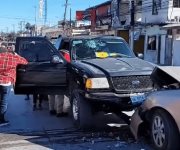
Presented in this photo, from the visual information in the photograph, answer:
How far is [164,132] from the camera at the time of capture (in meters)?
6.21

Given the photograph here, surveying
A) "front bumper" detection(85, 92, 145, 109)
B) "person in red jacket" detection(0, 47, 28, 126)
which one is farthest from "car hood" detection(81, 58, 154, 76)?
"person in red jacket" detection(0, 47, 28, 126)

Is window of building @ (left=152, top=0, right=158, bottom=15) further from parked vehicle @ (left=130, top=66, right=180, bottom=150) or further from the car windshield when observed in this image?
parked vehicle @ (left=130, top=66, right=180, bottom=150)

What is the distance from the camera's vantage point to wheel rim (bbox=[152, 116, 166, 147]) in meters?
6.30

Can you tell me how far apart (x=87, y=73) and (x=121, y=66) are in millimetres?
686

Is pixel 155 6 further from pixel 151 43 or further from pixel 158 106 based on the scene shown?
pixel 158 106

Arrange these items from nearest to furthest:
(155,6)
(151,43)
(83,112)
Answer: (83,112) → (151,43) → (155,6)

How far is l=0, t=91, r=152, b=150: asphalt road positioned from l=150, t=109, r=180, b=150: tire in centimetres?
42

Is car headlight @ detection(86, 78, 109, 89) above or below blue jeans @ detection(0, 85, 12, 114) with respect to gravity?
above

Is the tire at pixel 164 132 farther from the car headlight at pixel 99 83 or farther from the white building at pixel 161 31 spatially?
the white building at pixel 161 31

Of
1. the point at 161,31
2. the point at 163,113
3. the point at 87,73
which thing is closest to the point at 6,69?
the point at 87,73

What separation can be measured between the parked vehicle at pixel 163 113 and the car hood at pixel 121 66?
115cm

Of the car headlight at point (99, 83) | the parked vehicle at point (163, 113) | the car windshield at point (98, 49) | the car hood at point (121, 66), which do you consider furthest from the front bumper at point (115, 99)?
the car windshield at point (98, 49)

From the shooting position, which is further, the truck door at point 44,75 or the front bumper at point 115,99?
the truck door at point 44,75

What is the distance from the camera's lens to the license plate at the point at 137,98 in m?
7.77
